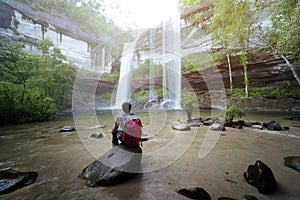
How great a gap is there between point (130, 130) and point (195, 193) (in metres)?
1.29

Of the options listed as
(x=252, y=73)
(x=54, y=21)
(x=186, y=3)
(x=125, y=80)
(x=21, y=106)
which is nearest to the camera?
(x=21, y=106)

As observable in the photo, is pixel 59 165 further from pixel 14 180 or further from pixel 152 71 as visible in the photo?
pixel 152 71

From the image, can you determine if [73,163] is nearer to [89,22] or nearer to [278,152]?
[278,152]

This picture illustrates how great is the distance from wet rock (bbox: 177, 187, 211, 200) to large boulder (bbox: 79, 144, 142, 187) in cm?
85

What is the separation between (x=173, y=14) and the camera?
19688 millimetres

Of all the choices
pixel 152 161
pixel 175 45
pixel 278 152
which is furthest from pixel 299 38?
pixel 175 45

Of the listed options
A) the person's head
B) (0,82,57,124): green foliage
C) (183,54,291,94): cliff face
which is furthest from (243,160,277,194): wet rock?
(183,54,291,94): cliff face

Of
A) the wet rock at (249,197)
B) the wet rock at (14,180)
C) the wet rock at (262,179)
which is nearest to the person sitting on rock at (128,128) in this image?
the wet rock at (14,180)

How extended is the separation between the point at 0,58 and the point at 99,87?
12.8 metres

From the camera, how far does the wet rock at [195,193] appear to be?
2014 millimetres

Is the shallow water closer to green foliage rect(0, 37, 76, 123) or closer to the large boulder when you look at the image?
the large boulder

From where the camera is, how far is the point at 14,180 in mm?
2373

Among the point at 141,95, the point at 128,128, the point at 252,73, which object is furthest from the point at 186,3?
the point at 128,128

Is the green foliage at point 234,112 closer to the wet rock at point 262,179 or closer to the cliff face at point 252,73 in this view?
the wet rock at point 262,179
